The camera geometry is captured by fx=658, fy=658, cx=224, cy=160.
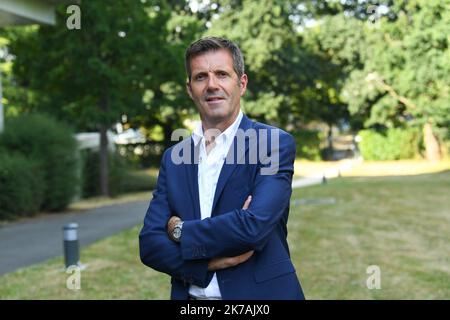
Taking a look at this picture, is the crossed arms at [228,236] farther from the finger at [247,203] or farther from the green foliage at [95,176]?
the green foliage at [95,176]

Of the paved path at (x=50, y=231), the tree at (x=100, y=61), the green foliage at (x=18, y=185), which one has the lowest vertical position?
the paved path at (x=50, y=231)

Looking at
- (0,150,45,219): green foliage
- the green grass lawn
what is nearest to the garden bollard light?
the green grass lawn

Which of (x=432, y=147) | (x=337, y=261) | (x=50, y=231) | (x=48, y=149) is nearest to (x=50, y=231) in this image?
(x=50, y=231)

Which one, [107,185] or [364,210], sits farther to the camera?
[107,185]

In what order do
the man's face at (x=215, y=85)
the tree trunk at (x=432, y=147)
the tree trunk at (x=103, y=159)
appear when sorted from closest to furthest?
the man's face at (x=215, y=85) → the tree trunk at (x=103, y=159) → the tree trunk at (x=432, y=147)

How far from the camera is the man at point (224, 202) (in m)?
2.75

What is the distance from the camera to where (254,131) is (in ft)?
9.41

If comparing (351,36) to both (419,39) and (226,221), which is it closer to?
(419,39)

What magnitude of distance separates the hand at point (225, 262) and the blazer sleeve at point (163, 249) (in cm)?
3

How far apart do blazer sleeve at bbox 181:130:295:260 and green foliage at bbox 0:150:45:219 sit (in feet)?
38.9

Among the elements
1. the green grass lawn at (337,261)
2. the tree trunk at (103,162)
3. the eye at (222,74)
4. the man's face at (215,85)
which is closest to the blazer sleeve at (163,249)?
the man's face at (215,85)

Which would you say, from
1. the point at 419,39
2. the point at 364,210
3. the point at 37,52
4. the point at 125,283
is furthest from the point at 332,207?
the point at 37,52
